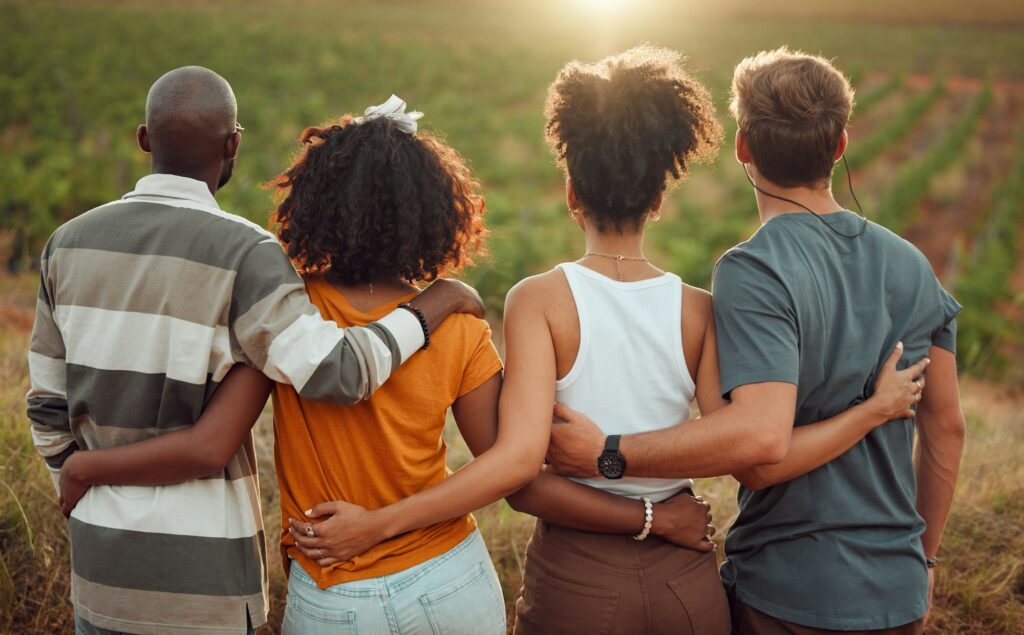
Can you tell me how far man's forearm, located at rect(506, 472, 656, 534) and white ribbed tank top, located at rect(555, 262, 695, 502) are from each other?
0.26ft

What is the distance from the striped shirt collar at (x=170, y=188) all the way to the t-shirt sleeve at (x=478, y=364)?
641 mm

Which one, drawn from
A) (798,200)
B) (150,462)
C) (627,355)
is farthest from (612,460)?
(150,462)

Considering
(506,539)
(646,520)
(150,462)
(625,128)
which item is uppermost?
(625,128)

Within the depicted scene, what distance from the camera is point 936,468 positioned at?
2096 mm

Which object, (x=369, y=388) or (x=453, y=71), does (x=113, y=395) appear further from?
(x=453, y=71)

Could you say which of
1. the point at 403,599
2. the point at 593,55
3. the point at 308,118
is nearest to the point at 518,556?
the point at 403,599

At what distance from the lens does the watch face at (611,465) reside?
6.07 feet

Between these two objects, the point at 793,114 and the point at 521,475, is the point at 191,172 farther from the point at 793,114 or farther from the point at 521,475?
the point at 793,114

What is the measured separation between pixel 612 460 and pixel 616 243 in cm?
50

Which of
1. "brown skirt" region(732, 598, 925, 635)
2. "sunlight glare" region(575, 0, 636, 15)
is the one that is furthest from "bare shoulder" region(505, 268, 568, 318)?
"sunlight glare" region(575, 0, 636, 15)

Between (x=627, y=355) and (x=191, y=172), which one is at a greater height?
(x=191, y=172)

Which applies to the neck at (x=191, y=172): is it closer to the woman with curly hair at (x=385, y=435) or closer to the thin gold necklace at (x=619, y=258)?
the woman with curly hair at (x=385, y=435)

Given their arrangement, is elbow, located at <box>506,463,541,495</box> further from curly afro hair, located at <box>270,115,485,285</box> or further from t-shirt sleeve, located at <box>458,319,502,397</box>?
curly afro hair, located at <box>270,115,485,285</box>

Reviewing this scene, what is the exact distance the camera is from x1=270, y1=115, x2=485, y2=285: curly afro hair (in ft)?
5.97
